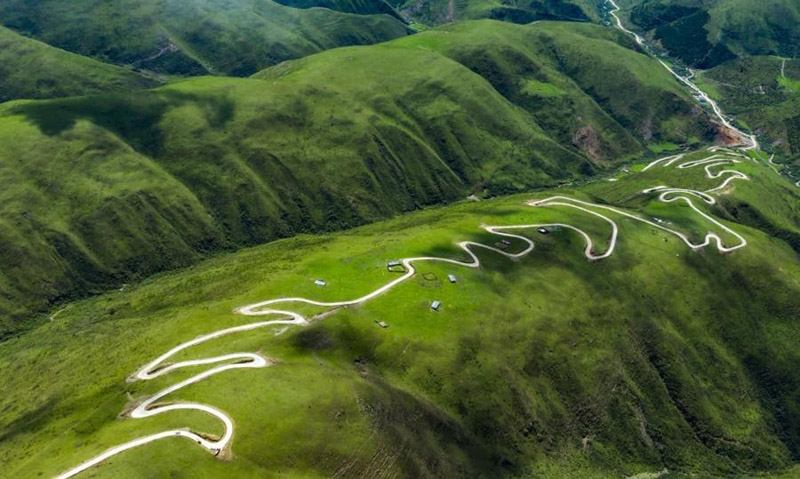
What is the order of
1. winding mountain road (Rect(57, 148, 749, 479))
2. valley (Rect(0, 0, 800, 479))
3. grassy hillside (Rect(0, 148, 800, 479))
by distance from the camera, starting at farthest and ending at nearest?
1. valley (Rect(0, 0, 800, 479))
2. grassy hillside (Rect(0, 148, 800, 479))
3. winding mountain road (Rect(57, 148, 749, 479))

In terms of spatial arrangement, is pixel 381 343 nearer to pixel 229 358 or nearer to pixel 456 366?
pixel 456 366

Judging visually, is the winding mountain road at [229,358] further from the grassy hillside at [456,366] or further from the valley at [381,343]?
the grassy hillside at [456,366]

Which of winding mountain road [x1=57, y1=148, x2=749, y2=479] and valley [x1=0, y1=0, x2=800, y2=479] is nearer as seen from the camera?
winding mountain road [x1=57, y1=148, x2=749, y2=479]

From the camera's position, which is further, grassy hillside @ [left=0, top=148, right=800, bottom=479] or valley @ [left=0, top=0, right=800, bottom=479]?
valley @ [left=0, top=0, right=800, bottom=479]

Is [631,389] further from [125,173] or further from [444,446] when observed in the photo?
[125,173]

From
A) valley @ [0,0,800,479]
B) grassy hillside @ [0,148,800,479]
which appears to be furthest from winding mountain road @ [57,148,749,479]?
grassy hillside @ [0,148,800,479]

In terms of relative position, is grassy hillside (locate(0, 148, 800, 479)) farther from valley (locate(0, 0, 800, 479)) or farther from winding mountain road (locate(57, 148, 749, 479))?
winding mountain road (locate(57, 148, 749, 479))

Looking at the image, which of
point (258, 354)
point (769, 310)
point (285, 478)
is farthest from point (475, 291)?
point (769, 310)

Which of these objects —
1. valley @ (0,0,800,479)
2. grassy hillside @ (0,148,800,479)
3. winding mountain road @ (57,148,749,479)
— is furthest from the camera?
valley @ (0,0,800,479)

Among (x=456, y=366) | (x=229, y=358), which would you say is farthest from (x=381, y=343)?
(x=229, y=358)
